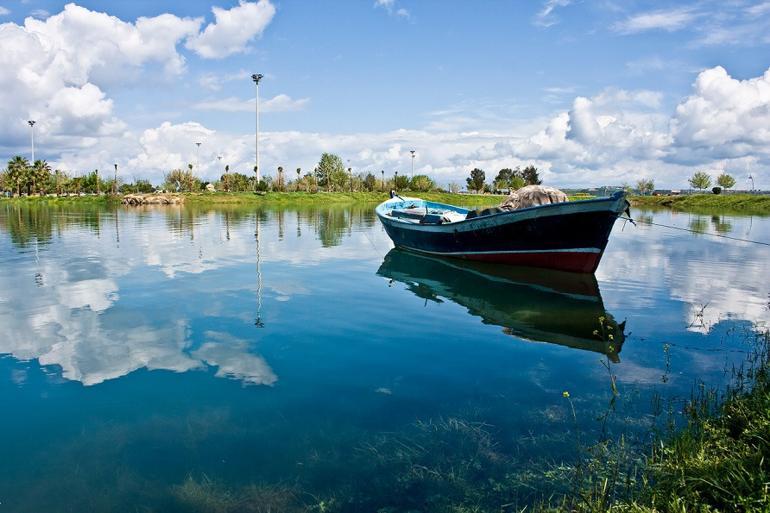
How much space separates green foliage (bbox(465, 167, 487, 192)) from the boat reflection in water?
92541 mm

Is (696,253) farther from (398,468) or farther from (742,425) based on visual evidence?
(398,468)

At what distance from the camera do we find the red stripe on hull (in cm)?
1589

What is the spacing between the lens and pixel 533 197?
59.7ft

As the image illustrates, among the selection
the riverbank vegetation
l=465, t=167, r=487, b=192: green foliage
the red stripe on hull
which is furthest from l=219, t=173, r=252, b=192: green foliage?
the riverbank vegetation

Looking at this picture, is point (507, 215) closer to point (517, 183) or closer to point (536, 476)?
point (536, 476)

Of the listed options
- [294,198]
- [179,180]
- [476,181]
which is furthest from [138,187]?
[476,181]

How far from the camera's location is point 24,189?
88062mm

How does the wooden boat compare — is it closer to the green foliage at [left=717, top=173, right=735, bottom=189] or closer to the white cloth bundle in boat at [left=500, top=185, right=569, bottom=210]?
the white cloth bundle in boat at [left=500, top=185, right=569, bottom=210]

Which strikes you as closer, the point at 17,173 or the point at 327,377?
the point at 327,377

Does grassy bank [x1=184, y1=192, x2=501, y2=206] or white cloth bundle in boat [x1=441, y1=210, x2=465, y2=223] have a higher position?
grassy bank [x1=184, y1=192, x2=501, y2=206]

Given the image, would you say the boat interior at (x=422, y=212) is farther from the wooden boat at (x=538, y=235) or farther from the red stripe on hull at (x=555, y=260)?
the red stripe on hull at (x=555, y=260)

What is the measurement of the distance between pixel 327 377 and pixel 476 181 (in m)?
106

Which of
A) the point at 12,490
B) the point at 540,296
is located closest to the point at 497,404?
the point at 12,490

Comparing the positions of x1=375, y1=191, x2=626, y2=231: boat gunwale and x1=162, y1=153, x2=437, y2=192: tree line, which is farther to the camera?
x1=162, y1=153, x2=437, y2=192: tree line
